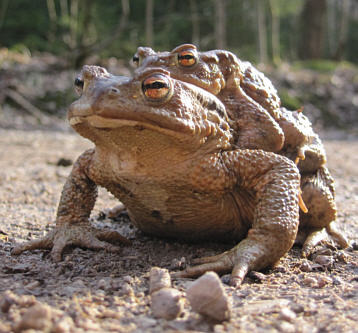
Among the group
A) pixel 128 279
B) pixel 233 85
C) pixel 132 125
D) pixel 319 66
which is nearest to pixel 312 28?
pixel 319 66

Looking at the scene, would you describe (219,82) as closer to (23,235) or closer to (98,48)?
(23,235)

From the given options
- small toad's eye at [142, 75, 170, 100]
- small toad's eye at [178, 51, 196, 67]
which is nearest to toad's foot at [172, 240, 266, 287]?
small toad's eye at [142, 75, 170, 100]

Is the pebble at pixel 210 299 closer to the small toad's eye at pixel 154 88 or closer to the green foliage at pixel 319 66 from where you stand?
the small toad's eye at pixel 154 88

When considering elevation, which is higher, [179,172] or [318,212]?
[179,172]

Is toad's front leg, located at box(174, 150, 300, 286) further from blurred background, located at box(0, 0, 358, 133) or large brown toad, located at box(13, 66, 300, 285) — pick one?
blurred background, located at box(0, 0, 358, 133)

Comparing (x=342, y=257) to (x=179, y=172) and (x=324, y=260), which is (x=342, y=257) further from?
(x=179, y=172)

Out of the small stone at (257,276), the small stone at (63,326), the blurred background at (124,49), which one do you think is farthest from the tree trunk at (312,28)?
the small stone at (63,326)
